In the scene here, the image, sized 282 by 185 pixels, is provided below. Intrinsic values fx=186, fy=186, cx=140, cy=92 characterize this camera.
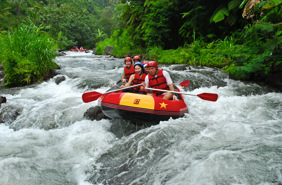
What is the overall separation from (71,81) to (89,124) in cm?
336

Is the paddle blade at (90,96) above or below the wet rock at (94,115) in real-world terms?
above

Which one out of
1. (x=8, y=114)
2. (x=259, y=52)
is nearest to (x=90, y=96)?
(x=8, y=114)

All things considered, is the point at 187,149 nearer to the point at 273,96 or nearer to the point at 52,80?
the point at 273,96

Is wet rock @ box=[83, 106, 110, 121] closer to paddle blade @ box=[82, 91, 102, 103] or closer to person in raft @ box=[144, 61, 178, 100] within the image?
paddle blade @ box=[82, 91, 102, 103]

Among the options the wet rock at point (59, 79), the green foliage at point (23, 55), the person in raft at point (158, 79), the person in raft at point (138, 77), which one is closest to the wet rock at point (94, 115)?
the person in raft at point (138, 77)

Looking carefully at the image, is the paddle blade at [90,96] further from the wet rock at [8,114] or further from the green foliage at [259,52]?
the green foliage at [259,52]

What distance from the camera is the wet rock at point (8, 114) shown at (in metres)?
3.80

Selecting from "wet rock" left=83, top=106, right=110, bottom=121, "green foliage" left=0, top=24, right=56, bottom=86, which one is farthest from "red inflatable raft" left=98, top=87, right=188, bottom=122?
"green foliage" left=0, top=24, right=56, bottom=86

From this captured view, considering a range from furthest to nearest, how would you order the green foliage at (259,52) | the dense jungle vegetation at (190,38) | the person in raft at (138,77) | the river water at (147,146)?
the dense jungle vegetation at (190,38)
the person in raft at (138,77)
the green foliage at (259,52)
the river water at (147,146)

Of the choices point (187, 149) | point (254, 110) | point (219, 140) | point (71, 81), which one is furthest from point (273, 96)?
point (71, 81)

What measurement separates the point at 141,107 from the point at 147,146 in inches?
27.0

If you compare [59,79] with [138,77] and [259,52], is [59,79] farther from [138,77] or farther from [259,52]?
[259,52]

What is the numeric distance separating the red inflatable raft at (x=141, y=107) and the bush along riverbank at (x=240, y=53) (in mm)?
2392

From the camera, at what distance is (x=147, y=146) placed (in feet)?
8.86
